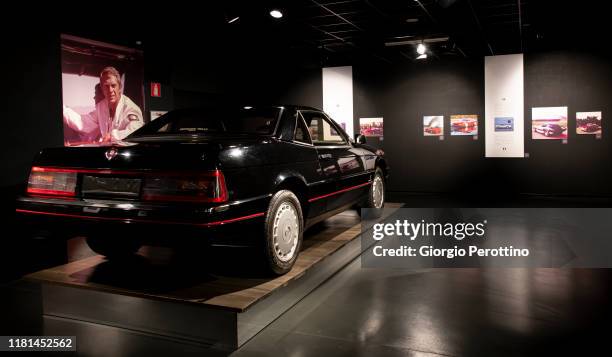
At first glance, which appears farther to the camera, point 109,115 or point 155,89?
point 155,89

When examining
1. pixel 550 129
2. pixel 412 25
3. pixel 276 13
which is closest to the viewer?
pixel 276 13

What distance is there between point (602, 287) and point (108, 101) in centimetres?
605

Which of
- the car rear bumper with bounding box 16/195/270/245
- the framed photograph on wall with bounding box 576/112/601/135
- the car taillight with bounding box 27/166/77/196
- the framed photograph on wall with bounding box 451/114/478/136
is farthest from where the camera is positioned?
the framed photograph on wall with bounding box 451/114/478/136

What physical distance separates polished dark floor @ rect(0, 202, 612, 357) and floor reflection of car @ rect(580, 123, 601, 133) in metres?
5.96

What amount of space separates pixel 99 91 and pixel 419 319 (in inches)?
205

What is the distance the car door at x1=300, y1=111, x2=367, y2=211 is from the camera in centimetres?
412

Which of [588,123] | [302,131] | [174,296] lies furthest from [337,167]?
[588,123]

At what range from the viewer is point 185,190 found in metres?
2.72

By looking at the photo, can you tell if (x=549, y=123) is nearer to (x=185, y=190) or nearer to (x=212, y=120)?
(x=212, y=120)

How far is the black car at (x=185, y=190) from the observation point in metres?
2.70

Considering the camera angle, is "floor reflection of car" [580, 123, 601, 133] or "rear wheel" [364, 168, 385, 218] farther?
"floor reflection of car" [580, 123, 601, 133]

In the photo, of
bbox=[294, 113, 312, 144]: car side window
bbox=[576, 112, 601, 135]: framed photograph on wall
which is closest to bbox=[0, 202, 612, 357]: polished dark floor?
bbox=[294, 113, 312, 144]: car side window

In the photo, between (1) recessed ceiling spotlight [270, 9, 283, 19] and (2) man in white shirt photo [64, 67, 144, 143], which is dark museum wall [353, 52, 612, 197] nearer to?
(1) recessed ceiling spotlight [270, 9, 283, 19]

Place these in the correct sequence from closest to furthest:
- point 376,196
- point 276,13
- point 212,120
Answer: point 212,120, point 376,196, point 276,13
